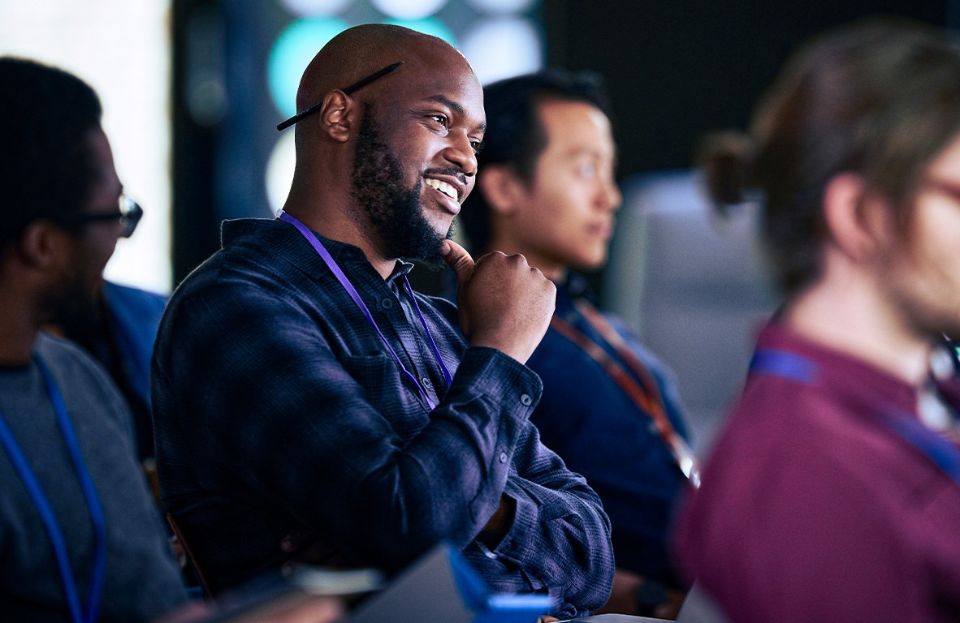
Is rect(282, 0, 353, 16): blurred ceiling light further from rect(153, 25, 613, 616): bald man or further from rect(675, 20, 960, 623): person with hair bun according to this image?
rect(675, 20, 960, 623): person with hair bun

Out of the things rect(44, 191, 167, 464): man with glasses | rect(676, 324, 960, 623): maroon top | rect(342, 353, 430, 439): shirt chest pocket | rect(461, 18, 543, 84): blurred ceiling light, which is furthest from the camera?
rect(461, 18, 543, 84): blurred ceiling light

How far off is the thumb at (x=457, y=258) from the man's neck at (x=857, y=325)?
512 millimetres

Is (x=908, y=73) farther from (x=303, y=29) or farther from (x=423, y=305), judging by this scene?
(x=303, y=29)

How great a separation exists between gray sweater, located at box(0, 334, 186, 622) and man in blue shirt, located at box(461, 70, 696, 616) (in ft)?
2.41

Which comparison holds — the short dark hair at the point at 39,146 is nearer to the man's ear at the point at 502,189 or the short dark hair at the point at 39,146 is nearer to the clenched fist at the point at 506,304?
the clenched fist at the point at 506,304

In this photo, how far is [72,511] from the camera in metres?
1.30

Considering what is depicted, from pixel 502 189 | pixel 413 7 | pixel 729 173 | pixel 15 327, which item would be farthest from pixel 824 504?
pixel 413 7

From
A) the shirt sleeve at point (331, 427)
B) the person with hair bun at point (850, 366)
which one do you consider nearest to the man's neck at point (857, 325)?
the person with hair bun at point (850, 366)

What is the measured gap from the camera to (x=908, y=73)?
817 mm

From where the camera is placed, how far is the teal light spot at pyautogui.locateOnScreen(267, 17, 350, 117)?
463 cm

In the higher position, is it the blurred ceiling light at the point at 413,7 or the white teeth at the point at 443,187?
the blurred ceiling light at the point at 413,7

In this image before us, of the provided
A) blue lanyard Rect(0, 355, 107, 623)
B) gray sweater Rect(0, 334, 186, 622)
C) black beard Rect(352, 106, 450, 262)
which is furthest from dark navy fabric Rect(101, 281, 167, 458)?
black beard Rect(352, 106, 450, 262)

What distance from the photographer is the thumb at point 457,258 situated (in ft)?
4.27

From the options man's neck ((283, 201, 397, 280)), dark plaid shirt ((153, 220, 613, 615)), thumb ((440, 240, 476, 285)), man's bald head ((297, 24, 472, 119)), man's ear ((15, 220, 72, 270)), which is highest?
man's bald head ((297, 24, 472, 119))
